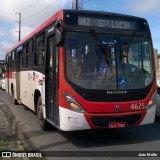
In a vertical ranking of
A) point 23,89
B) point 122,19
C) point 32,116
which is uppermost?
point 122,19

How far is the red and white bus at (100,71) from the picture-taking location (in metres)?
7.82

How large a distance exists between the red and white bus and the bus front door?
25mm

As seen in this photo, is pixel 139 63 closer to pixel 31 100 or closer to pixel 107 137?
pixel 107 137

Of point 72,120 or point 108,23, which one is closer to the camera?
point 72,120

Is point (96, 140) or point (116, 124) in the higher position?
point (116, 124)

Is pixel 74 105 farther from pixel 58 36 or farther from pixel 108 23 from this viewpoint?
pixel 108 23

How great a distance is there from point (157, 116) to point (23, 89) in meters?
5.36

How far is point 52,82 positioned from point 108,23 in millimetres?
2071

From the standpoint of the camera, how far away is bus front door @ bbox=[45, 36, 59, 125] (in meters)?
8.55

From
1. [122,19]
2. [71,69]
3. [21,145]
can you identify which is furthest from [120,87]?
[21,145]

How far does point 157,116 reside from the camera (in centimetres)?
1218

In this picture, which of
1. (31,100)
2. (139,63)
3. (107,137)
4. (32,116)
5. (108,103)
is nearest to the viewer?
(108,103)

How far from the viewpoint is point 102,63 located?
8.09m

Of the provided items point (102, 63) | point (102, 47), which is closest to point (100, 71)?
point (102, 63)
